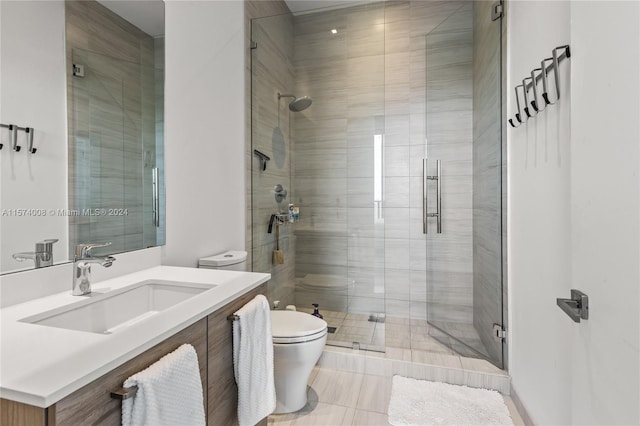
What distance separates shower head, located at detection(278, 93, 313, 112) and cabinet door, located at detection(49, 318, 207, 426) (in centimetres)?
192

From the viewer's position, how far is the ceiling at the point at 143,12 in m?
1.38

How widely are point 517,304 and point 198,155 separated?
1975 millimetres

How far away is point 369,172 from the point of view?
235 cm

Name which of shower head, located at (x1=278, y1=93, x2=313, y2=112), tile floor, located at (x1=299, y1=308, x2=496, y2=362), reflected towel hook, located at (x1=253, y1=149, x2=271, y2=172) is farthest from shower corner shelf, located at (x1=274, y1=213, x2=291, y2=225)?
shower head, located at (x1=278, y1=93, x2=313, y2=112)

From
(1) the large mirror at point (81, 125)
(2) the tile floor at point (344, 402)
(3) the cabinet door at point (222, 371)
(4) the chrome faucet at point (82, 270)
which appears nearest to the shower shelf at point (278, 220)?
(1) the large mirror at point (81, 125)

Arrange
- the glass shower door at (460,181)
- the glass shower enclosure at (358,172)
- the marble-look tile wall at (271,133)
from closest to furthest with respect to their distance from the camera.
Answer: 1. the glass shower door at (460,181)
2. the glass shower enclosure at (358,172)
3. the marble-look tile wall at (271,133)

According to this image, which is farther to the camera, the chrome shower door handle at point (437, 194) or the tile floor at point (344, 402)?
the chrome shower door handle at point (437, 194)

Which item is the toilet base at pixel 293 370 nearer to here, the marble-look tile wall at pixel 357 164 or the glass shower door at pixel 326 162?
the glass shower door at pixel 326 162

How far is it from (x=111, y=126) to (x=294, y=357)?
1356 mm

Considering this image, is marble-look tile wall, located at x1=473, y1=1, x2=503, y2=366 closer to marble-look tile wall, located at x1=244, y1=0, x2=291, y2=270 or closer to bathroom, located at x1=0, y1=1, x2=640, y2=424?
bathroom, located at x1=0, y1=1, x2=640, y2=424

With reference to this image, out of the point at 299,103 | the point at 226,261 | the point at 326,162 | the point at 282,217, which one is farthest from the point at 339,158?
the point at 226,261

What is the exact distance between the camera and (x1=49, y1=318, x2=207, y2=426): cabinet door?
0.61m

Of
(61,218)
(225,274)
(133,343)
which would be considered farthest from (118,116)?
(133,343)

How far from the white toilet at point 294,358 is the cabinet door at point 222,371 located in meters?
0.42
